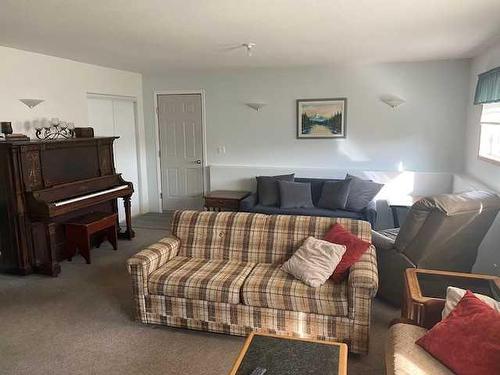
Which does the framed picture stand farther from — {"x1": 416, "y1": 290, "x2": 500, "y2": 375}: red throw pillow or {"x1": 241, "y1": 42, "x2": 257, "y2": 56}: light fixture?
{"x1": 416, "y1": 290, "x2": 500, "y2": 375}: red throw pillow

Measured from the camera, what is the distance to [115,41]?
3.79 m

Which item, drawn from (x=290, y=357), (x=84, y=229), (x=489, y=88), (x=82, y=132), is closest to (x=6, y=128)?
(x=82, y=132)

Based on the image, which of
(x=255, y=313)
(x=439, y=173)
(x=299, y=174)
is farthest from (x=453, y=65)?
(x=255, y=313)

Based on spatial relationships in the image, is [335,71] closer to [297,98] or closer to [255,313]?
[297,98]

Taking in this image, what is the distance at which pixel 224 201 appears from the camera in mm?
5609

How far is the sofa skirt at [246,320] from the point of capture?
2.50 m

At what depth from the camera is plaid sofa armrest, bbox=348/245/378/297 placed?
242 centimetres

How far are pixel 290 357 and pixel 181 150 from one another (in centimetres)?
494

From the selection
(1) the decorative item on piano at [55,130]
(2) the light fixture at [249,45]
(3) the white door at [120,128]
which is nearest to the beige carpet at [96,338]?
(1) the decorative item on piano at [55,130]

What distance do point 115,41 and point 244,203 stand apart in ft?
8.36

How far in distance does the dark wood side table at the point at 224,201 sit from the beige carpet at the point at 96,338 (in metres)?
2.07

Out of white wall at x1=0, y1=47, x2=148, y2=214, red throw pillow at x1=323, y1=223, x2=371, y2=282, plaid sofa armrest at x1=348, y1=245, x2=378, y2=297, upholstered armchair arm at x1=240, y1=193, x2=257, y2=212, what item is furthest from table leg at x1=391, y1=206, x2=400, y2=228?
white wall at x1=0, y1=47, x2=148, y2=214

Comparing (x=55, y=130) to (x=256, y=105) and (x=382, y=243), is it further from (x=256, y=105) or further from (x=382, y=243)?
(x=382, y=243)

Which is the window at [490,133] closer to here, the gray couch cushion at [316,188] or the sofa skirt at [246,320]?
the gray couch cushion at [316,188]
